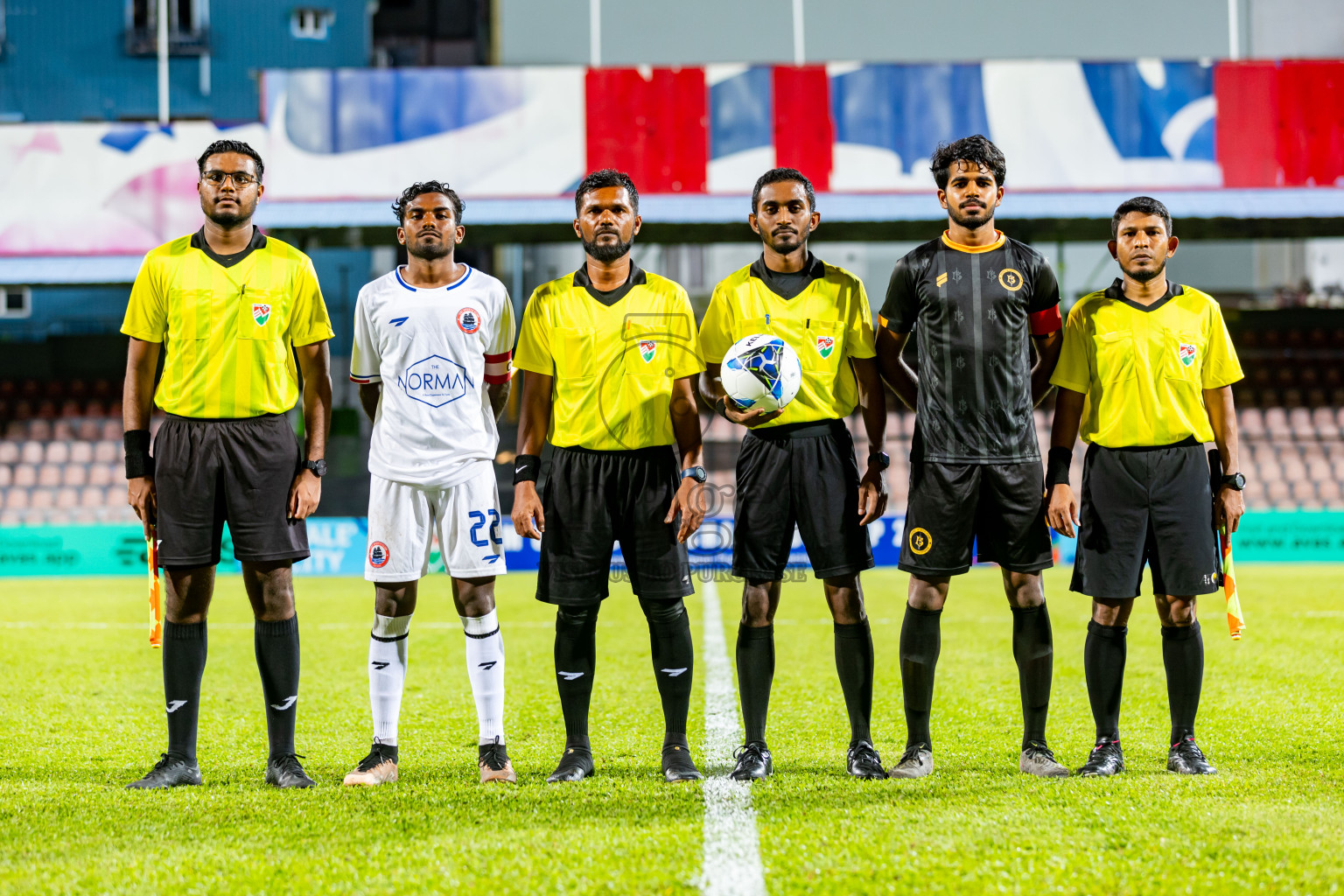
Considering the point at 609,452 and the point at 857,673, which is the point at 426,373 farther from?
the point at 857,673

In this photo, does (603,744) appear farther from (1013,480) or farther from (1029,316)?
(1029,316)

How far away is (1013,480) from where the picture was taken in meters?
3.87

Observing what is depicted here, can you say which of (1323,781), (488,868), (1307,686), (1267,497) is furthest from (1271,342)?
(488,868)

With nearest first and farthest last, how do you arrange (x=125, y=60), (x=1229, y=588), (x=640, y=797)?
(x=640, y=797)
(x=1229, y=588)
(x=125, y=60)

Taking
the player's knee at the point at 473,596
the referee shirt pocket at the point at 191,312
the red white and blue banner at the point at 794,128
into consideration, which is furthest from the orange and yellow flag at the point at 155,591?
the red white and blue banner at the point at 794,128

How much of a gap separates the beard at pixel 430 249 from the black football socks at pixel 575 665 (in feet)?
4.12

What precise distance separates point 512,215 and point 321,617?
25.2ft

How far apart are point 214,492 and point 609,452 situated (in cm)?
130

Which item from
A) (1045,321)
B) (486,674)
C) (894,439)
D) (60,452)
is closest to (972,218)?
(1045,321)

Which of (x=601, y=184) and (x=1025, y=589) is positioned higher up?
(x=601, y=184)

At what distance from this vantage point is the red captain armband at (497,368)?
13.5 ft

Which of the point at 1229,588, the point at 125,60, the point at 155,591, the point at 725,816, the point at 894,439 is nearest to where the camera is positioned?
the point at 725,816

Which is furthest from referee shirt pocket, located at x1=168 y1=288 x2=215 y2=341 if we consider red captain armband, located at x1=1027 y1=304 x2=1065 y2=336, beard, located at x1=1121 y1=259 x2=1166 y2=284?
beard, located at x1=1121 y1=259 x2=1166 y2=284

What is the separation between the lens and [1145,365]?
397 cm
